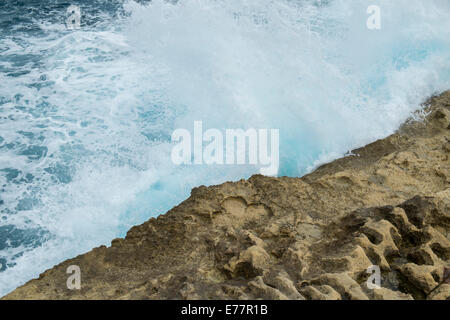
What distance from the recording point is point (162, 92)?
6.65 m

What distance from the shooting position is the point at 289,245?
3.29 metres

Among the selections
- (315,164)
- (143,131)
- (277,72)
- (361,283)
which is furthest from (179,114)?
(361,283)

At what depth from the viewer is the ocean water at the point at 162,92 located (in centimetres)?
501

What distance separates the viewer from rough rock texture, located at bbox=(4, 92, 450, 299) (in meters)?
2.82

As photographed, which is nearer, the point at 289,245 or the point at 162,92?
the point at 289,245

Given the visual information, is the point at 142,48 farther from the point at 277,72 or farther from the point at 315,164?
the point at 315,164

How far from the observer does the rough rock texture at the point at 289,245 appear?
2.82 m

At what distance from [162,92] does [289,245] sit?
407 cm

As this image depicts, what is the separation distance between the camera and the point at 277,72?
6746 millimetres

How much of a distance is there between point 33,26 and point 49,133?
3.39 meters

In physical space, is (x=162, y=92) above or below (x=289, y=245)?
below

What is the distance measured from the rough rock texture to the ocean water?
119 cm

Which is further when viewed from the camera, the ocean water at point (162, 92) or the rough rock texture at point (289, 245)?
the ocean water at point (162, 92)

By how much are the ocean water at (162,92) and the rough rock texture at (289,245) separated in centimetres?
119
